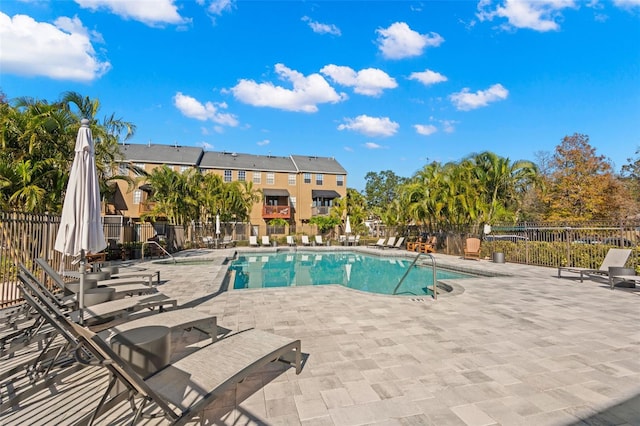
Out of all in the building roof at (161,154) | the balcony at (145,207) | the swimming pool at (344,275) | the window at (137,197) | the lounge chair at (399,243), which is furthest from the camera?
the building roof at (161,154)

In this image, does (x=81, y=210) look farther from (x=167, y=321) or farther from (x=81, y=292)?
(x=167, y=321)

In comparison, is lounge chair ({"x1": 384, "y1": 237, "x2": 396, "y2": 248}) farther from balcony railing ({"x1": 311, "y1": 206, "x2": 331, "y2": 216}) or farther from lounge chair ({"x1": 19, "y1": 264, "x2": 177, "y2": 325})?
lounge chair ({"x1": 19, "y1": 264, "x2": 177, "y2": 325})

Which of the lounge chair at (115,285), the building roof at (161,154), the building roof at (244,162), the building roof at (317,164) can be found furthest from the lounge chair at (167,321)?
the building roof at (317,164)

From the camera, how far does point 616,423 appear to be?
246 centimetres

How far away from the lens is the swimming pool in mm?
10477

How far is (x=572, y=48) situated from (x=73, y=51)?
25619mm

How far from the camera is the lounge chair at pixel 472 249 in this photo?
597 inches

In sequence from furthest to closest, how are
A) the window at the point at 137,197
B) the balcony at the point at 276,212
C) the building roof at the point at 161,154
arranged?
the balcony at the point at 276,212, the building roof at the point at 161,154, the window at the point at 137,197

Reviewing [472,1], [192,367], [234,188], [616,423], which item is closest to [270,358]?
[192,367]

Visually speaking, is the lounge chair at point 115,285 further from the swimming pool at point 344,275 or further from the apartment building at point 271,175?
the apartment building at point 271,175

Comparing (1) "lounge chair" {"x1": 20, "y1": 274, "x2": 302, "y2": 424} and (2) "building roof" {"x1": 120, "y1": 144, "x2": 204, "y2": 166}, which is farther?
(2) "building roof" {"x1": 120, "y1": 144, "x2": 204, "y2": 166}

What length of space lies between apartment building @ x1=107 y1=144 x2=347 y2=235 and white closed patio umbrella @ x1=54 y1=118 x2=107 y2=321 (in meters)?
27.9

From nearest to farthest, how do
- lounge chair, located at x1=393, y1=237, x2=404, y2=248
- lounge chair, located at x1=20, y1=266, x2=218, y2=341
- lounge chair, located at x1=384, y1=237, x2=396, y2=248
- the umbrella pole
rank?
lounge chair, located at x1=20, y1=266, x2=218, y2=341 < the umbrella pole < lounge chair, located at x1=393, y1=237, x2=404, y2=248 < lounge chair, located at x1=384, y1=237, x2=396, y2=248

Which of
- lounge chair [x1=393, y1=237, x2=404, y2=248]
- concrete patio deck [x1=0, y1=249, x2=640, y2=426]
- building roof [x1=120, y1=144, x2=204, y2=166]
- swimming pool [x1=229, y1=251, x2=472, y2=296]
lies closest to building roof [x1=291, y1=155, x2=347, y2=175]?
building roof [x1=120, y1=144, x2=204, y2=166]
